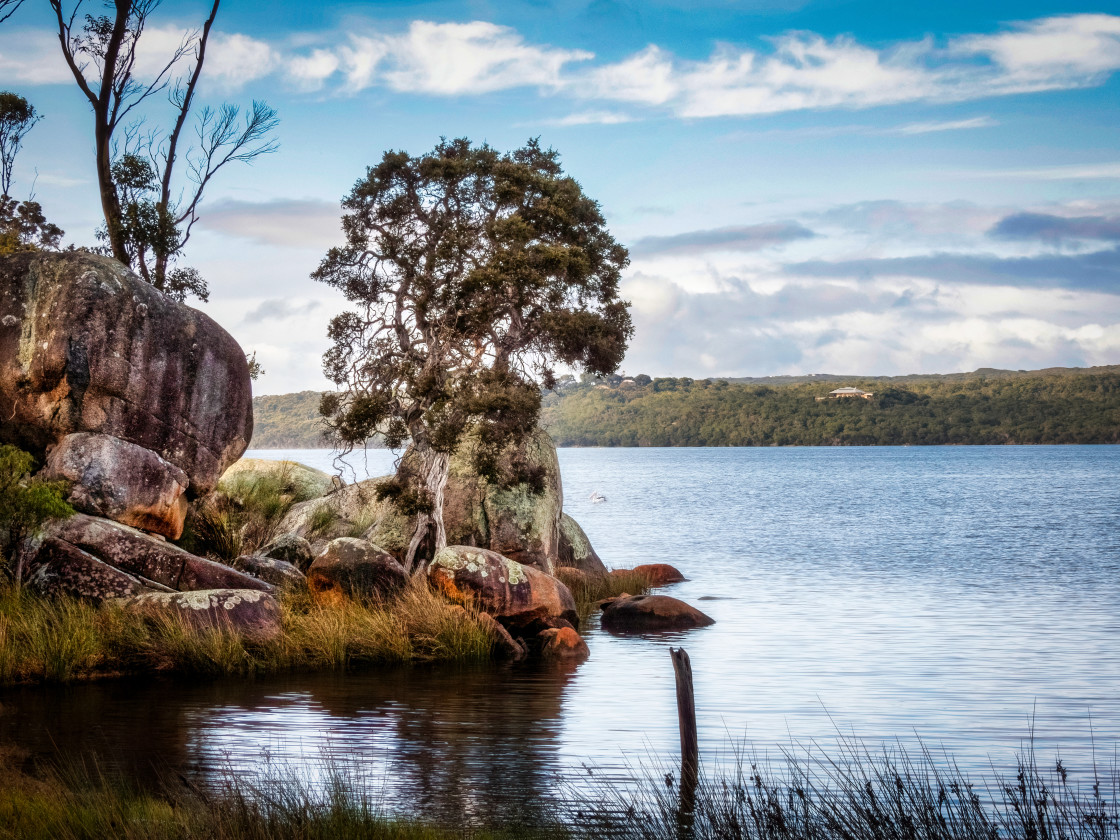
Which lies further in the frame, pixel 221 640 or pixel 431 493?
pixel 431 493

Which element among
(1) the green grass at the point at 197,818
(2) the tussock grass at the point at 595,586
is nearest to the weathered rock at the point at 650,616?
(2) the tussock grass at the point at 595,586

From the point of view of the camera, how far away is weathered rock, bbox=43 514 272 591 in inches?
739

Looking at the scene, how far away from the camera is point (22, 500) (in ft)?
55.6

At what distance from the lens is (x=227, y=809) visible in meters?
8.40

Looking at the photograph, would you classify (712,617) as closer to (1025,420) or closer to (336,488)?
(336,488)

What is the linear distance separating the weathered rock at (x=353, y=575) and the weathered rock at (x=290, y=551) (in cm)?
283

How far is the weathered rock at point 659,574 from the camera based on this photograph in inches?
1353

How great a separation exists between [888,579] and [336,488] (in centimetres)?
1947

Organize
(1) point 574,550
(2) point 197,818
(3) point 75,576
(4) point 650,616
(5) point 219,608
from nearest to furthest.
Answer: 1. (2) point 197,818
2. (5) point 219,608
3. (3) point 75,576
4. (4) point 650,616
5. (1) point 574,550

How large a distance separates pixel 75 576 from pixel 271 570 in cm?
422

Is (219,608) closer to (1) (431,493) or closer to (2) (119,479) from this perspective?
(2) (119,479)

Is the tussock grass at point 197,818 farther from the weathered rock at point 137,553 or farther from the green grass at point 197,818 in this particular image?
the weathered rock at point 137,553

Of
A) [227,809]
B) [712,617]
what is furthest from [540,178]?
[227,809]

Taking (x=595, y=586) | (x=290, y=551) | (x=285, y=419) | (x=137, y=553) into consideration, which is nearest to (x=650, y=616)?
(x=595, y=586)
